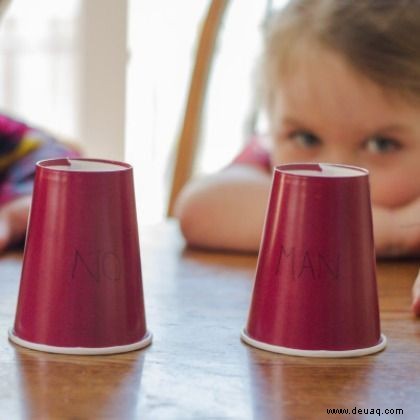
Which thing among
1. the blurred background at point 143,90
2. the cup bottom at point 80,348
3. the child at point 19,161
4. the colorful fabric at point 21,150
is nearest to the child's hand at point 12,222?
the child at point 19,161

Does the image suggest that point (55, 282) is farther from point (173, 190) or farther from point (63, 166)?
point (173, 190)

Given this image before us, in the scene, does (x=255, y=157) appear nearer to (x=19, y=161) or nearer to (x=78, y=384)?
(x=19, y=161)

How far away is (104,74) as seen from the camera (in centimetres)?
204

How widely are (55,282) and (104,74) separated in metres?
1.45

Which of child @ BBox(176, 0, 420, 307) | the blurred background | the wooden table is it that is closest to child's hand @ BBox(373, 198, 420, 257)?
child @ BBox(176, 0, 420, 307)

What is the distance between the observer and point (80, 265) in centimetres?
64

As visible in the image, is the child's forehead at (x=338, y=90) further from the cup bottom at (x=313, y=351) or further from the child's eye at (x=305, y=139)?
the cup bottom at (x=313, y=351)

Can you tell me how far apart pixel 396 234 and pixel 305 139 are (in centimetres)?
21

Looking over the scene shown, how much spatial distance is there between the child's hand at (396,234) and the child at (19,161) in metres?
0.42

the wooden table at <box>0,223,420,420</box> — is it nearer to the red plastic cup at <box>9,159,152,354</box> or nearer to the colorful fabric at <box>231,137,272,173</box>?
the red plastic cup at <box>9,159,152,354</box>

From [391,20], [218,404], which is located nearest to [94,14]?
[391,20]

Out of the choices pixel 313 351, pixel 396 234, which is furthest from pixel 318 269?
pixel 396 234

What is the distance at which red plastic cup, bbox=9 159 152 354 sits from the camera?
0.64 m

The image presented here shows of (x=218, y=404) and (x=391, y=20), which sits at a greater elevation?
(x=391, y=20)
